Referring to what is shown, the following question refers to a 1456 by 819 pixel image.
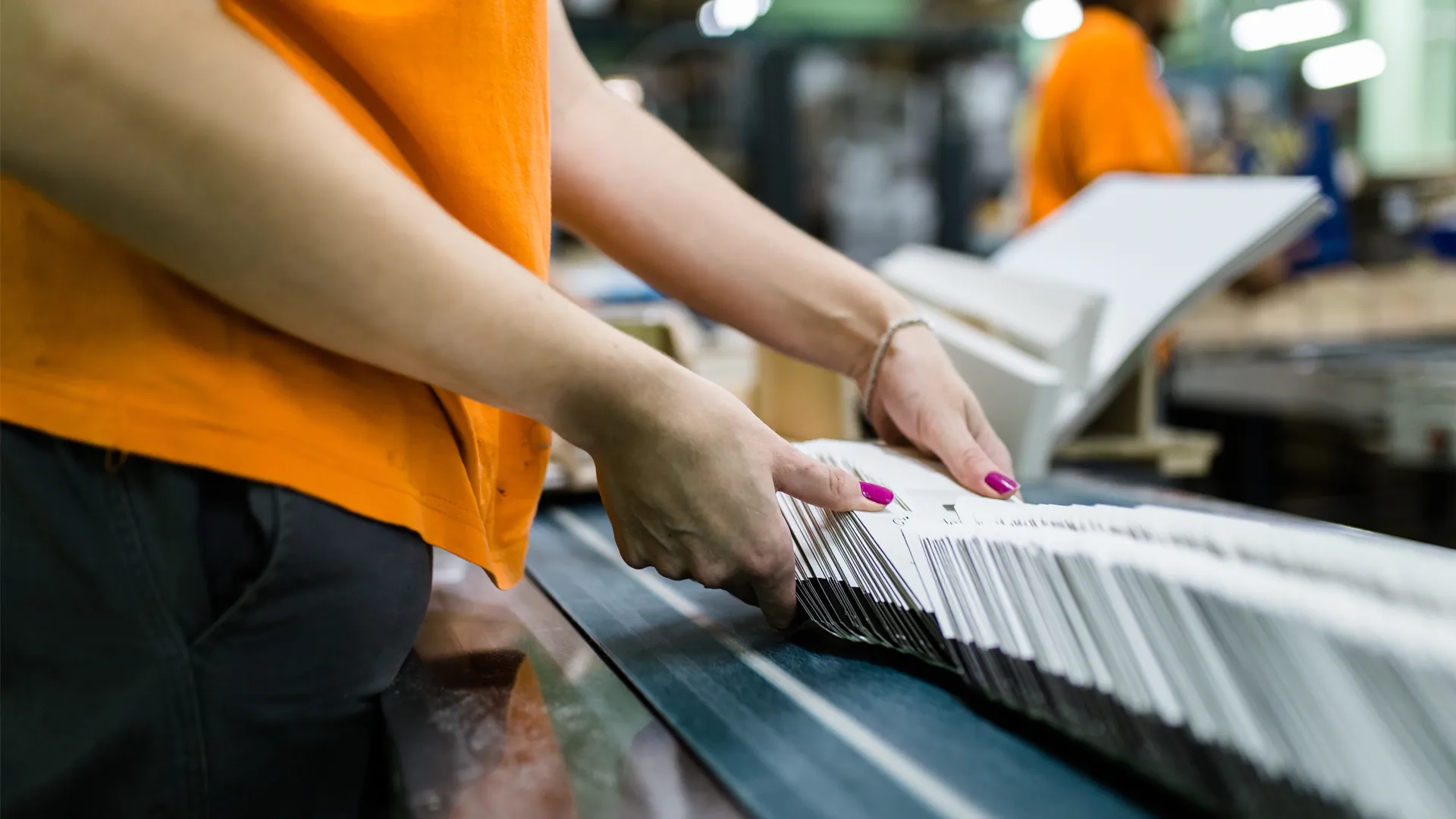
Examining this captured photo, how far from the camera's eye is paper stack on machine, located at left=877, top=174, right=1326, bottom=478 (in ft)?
3.89

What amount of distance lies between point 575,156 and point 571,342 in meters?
0.37

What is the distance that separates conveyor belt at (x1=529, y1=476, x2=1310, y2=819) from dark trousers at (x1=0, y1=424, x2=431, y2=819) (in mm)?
195

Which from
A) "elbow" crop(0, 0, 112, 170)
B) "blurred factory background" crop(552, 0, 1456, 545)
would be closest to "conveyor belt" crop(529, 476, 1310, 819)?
"elbow" crop(0, 0, 112, 170)

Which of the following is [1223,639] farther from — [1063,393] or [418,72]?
[1063,393]

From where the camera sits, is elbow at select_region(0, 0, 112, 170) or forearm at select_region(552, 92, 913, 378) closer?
elbow at select_region(0, 0, 112, 170)

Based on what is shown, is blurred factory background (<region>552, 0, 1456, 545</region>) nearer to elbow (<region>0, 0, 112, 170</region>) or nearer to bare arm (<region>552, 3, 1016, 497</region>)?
bare arm (<region>552, 3, 1016, 497</region>)

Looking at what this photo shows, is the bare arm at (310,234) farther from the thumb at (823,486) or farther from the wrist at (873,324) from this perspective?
the wrist at (873,324)

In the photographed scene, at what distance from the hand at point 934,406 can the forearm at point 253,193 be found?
41 centimetres

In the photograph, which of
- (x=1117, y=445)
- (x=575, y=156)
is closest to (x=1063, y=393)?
(x=1117, y=445)

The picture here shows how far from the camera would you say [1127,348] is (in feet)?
4.42

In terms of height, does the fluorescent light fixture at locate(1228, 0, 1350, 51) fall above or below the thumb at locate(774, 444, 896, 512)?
below

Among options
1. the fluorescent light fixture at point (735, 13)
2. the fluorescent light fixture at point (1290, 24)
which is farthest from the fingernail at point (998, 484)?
the fluorescent light fixture at point (1290, 24)

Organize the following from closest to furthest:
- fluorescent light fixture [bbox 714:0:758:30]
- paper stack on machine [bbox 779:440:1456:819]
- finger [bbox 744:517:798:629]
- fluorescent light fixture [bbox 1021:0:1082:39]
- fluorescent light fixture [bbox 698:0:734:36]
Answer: paper stack on machine [bbox 779:440:1456:819] < finger [bbox 744:517:798:629] < fluorescent light fixture [bbox 698:0:734:36] < fluorescent light fixture [bbox 714:0:758:30] < fluorescent light fixture [bbox 1021:0:1082:39]

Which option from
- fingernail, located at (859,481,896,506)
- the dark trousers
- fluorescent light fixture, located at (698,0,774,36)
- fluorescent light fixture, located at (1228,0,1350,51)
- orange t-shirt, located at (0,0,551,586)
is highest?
fluorescent light fixture, located at (698,0,774,36)
